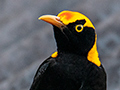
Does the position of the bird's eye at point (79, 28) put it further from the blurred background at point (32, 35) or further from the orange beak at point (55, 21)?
the blurred background at point (32, 35)

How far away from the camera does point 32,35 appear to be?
3.83m

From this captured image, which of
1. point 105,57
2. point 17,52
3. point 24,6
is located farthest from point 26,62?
point 105,57

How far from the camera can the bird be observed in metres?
1.57

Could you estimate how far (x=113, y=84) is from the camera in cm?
346

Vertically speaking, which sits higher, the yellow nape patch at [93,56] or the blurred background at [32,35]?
the blurred background at [32,35]

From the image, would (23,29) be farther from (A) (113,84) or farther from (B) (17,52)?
(A) (113,84)

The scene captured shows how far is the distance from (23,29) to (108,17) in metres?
1.27

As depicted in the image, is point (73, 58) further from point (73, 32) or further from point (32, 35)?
point (32, 35)

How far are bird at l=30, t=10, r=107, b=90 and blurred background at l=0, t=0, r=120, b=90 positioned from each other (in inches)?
72.2

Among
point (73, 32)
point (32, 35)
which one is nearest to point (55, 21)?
point (73, 32)

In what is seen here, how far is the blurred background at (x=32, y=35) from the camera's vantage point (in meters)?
3.63

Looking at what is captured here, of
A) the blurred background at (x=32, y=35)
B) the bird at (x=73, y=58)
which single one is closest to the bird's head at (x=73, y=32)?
the bird at (x=73, y=58)

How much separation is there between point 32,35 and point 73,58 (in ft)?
7.27

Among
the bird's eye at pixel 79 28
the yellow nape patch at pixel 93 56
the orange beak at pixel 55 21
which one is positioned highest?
the orange beak at pixel 55 21
